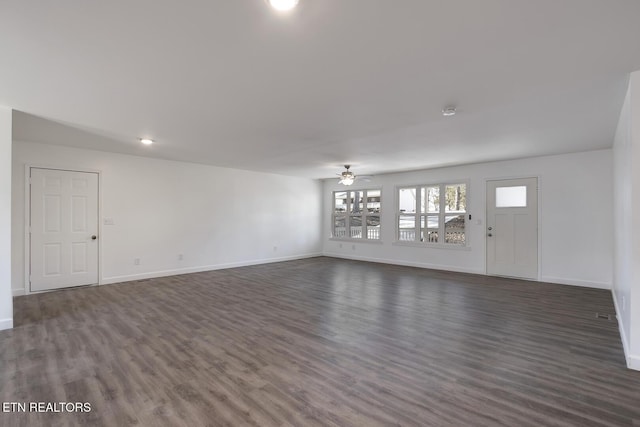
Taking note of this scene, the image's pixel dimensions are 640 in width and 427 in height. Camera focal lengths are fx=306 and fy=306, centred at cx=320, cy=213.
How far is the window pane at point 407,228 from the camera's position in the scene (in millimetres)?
8086

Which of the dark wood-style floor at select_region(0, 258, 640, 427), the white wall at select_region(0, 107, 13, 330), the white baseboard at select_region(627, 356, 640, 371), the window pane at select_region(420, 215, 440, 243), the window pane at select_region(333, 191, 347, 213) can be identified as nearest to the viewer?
the dark wood-style floor at select_region(0, 258, 640, 427)

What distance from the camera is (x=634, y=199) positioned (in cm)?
260

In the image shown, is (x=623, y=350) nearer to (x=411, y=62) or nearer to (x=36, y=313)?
(x=411, y=62)

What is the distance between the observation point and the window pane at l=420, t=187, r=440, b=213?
766 cm

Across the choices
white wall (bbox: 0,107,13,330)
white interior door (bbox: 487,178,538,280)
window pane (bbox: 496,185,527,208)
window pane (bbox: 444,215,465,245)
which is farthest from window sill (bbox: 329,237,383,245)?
white wall (bbox: 0,107,13,330)

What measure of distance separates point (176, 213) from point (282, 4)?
596cm

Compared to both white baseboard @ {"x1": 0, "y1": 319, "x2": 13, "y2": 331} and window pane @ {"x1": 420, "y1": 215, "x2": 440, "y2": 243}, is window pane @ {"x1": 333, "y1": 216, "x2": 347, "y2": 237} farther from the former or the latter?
white baseboard @ {"x1": 0, "y1": 319, "x2": 13, "y2": 331}

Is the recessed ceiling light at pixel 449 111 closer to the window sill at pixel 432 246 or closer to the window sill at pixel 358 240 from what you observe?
the window sill at pixel 432 246

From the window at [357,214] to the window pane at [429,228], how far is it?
1392mm

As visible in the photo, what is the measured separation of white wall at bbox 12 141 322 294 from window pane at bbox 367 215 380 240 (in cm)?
204

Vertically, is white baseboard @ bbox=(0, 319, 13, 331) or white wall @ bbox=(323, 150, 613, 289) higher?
white wall @ bbox=(323, 150, 613, 289)

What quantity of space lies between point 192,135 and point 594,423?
16.8 feet

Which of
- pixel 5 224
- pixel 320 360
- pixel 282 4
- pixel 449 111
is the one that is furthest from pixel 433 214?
pixel 5 224

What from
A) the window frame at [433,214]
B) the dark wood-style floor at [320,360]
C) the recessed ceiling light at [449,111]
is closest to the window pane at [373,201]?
the window frame at [433,214]
